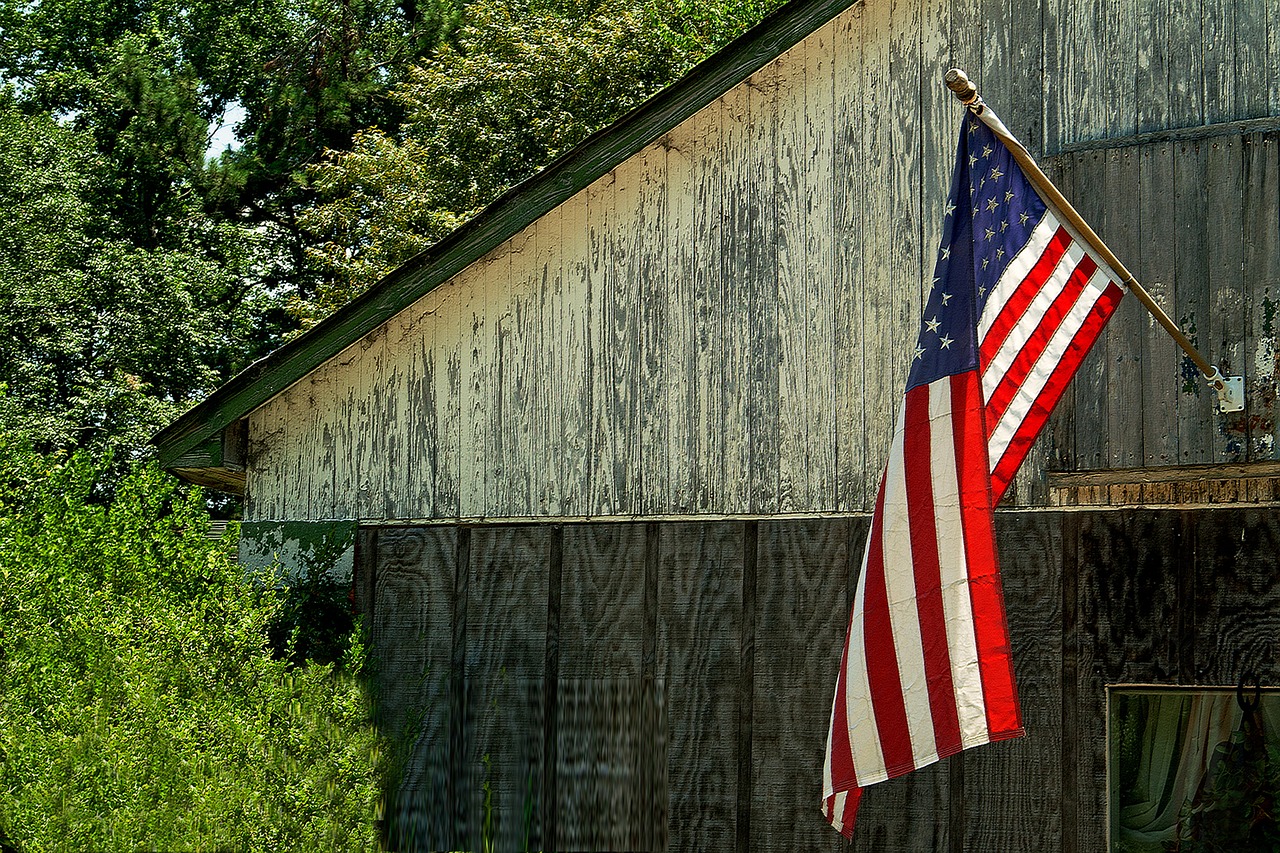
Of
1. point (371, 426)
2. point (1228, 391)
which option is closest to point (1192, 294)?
point (1228, 391)

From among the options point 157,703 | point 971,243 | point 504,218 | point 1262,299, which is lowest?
point 157,703

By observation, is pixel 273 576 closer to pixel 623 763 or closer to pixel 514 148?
pixel 623 763

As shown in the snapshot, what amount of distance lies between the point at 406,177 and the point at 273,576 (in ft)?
49.4

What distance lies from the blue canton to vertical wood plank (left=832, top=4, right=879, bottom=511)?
4.60 feet

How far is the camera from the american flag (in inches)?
219

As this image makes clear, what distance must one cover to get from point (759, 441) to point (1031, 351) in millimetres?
2077

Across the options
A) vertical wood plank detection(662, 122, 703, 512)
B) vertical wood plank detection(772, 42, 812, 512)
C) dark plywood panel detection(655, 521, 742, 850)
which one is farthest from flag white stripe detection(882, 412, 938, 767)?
vertical wood plank detection(662, 122, 703, 512)

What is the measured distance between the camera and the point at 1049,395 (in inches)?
239

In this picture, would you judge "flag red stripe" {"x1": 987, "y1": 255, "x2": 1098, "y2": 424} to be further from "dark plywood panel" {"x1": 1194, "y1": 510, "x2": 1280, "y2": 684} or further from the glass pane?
the glass pane

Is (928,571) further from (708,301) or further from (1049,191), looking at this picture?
(708,301)

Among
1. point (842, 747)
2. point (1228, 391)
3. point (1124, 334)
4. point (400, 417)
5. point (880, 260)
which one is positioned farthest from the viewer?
point (400, 417)

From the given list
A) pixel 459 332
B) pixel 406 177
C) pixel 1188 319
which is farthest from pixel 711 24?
pixel 1188 319

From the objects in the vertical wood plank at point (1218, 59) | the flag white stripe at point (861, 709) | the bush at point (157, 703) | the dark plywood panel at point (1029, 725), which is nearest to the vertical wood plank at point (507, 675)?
the bush at point (157, 703)

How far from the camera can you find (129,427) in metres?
21.6
